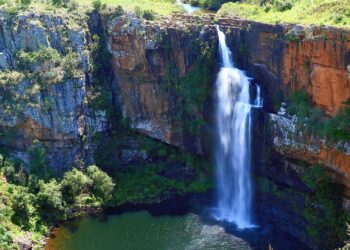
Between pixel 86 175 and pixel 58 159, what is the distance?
257 cm

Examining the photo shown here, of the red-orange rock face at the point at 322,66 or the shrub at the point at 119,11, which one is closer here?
the red-orange rock face at the point at 322,66

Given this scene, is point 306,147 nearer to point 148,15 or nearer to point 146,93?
point 146,93

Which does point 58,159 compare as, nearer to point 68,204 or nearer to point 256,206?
point 68,204

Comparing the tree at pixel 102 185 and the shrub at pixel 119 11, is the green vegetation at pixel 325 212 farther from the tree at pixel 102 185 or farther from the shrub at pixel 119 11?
the shrub at pixel 119 11

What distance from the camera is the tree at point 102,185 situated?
40750 mm

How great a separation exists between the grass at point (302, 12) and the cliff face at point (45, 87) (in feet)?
42.3

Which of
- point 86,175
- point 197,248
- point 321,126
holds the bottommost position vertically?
point 197,248

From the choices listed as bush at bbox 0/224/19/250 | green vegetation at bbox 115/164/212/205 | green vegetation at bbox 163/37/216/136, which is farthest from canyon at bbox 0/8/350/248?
bush at bbox 0/224/19/250

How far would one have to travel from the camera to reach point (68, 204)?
40.0 m

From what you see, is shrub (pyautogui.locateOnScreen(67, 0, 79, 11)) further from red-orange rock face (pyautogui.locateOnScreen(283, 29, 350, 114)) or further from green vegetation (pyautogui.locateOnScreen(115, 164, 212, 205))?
red-orange rock face (pyautogui.locateOnScreen(283, 29, 350, 114))

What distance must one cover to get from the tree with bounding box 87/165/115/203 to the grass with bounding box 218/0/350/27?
16.1m

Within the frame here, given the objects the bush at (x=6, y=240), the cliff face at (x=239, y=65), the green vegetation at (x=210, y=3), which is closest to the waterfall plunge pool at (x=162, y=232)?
the bush at (x=6, y=240)

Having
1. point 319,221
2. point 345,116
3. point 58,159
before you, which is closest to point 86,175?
point 58,159

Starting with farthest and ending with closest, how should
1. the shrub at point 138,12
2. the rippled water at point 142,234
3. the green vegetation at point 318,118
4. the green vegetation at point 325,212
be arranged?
the shrub at point 138,12
the rippled water at point 142,234
the green vegetation at point 325,212
the green vegetation at point 318,118
